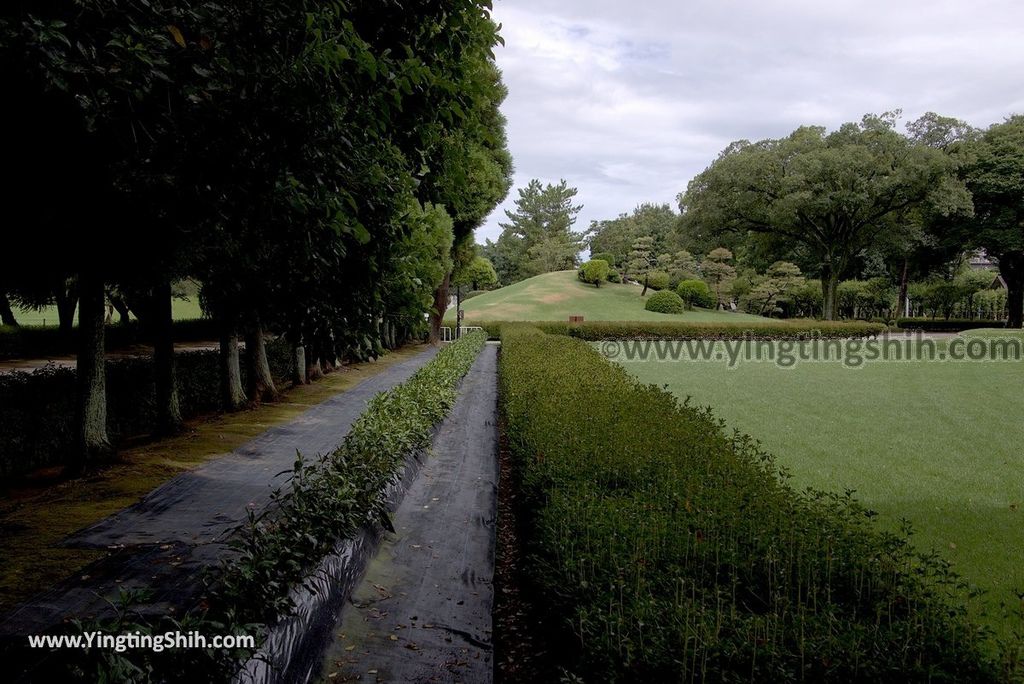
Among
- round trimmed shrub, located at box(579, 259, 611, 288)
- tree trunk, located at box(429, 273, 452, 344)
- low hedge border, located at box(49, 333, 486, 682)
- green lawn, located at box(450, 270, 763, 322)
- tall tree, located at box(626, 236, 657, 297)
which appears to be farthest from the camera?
round trimmed shrub, located at box(579, 259, 611, 288)

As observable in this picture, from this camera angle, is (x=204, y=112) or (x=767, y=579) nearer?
(x=767, y=579)

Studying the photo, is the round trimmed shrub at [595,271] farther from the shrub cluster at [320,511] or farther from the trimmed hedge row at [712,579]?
the trimmed hedge row at [712,579]

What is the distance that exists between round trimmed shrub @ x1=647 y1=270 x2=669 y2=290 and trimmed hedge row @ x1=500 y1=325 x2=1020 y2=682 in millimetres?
54043

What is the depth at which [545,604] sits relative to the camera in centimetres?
350

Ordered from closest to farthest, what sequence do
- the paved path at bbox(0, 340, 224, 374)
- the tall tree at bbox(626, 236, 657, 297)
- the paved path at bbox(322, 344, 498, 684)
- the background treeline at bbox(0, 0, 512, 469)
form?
the background treeline at bbox(0, 0, 512, 469) → the paved path at bbox(322, 344, 498, 684) → the paved path at bbox(0, 340, 224, 374) → the tall tree at bbox(626, 236, 657, 297)

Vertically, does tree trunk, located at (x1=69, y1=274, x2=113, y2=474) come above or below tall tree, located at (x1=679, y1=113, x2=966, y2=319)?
below

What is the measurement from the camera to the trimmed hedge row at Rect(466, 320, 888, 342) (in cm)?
3925

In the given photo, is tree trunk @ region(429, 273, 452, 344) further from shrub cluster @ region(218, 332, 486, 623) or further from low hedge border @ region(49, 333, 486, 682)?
low hedge border @ region(49, 333, 486, 682)

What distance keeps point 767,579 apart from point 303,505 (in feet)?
9.80

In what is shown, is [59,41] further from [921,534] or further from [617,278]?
[617,278]

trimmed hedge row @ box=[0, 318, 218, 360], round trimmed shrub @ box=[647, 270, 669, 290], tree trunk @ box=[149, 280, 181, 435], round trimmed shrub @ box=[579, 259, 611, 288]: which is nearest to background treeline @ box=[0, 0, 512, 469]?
tree trunk @ box=[149, 280, 181, 435]

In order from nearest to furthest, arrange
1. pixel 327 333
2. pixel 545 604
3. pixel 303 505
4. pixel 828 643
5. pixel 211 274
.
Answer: pixel 828 643, pixel 545 604, pixel 303 505, pixel 327 333, pixel 211 274

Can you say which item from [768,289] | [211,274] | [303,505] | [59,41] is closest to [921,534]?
[303,505]

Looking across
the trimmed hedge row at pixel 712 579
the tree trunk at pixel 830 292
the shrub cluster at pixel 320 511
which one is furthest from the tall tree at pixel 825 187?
the trimmed hedge row at pixel 712 579
